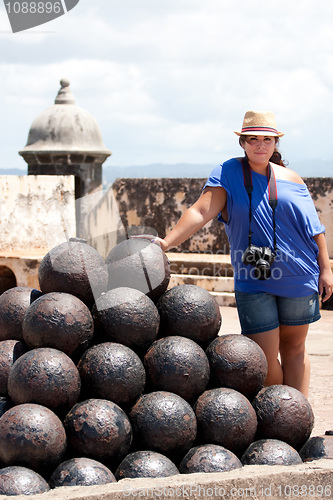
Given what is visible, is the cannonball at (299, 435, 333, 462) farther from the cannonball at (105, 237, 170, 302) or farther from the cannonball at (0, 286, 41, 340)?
the cannonball at (0, 286, 41, 340)

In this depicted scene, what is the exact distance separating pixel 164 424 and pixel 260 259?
94 cm

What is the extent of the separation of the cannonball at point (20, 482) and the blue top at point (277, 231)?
139 centimetres

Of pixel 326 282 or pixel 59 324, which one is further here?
pixel 326 282

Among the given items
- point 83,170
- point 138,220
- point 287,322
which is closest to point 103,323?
point 287,322

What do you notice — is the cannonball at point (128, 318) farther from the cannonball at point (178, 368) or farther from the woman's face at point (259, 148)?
the woman's face at point (259, 148)

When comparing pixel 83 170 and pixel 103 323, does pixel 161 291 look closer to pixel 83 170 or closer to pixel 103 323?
pixel 103 323

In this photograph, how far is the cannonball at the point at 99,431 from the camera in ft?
9.06

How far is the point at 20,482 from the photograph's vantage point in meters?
2.54

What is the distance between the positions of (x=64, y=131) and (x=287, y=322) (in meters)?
12.2

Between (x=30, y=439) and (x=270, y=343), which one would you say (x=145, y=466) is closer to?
(x=30, y=439)

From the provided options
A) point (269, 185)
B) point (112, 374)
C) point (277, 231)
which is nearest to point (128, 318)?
point (112, 374)

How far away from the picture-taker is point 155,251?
133 inches

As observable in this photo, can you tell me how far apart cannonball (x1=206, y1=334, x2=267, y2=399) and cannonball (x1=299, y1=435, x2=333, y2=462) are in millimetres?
339

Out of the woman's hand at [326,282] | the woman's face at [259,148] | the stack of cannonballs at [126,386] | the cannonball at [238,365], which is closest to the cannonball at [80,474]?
the stack of cannonballs at [126,386]
